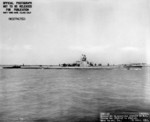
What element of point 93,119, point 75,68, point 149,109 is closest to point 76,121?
point 93,119

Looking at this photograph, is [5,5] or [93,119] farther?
[93,119]

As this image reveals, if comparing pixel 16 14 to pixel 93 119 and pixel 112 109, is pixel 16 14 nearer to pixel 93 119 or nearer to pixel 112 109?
pixel 93 119

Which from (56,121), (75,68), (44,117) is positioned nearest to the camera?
(56,121)

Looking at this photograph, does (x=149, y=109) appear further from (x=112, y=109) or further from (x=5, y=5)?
(x=5, y=5)

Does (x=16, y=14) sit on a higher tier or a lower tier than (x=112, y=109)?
higher

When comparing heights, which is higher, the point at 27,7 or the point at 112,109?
the point at 27,7

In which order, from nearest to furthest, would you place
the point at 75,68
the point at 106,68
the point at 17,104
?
the point at 17,104 → the point at 75,68 → the point at 106,68

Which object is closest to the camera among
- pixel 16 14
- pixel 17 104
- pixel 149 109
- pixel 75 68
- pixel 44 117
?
pixel 16 14

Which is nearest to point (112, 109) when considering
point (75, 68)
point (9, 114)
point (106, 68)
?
point (9, 114)

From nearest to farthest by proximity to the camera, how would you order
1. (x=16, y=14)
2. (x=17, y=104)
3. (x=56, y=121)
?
(x=16, y=14)
(x=56, y=121)
(x=17, y=104)
